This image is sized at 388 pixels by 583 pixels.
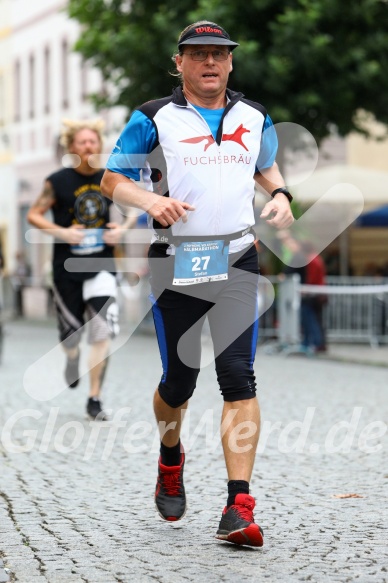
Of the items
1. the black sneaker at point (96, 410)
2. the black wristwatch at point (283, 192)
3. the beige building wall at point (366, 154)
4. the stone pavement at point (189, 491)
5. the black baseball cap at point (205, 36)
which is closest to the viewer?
the stone pavement at point (189, 491)

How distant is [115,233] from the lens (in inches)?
397

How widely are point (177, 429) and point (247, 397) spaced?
50 cm

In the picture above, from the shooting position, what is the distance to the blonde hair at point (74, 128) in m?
10.1

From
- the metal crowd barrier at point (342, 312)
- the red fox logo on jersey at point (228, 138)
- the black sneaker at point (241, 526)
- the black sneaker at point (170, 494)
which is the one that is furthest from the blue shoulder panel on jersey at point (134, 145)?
the metal crowd barrier at point (342, 312)

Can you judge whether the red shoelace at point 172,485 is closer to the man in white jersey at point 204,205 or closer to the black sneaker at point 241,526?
the man in white jersey at point 204,205

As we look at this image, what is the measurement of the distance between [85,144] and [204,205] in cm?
450

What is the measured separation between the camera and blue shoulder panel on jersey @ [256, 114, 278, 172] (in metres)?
5.96

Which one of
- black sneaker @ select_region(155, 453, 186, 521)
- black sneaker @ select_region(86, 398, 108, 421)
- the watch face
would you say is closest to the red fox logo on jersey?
black sneaker @ select_region(155, 453, 186, 521)

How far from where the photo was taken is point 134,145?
5758mm

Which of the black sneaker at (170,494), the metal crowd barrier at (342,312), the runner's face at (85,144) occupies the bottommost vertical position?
the metal crowd barrier at (342,312)

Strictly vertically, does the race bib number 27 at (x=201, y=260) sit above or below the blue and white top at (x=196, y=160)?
below

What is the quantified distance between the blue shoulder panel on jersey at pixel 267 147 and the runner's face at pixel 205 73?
0.27 m

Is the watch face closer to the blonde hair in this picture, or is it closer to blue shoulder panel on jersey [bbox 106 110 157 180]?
the blonde hair

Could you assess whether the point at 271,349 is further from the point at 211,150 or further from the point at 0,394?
the point at 211,150
